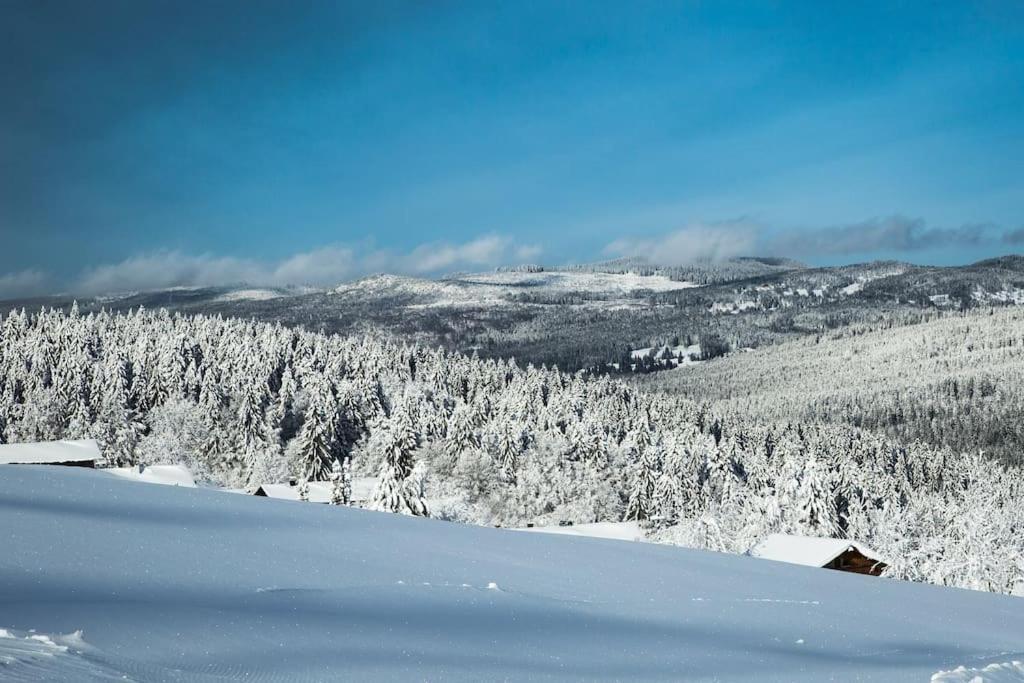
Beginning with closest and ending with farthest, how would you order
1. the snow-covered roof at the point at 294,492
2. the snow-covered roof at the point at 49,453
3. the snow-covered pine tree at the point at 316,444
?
the snow-covered roof at the point at 49,453 → the snow-covered roof at the point at 294,492 → the snow-covered pine tree at the point at 316,444

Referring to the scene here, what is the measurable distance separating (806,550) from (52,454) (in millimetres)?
50737

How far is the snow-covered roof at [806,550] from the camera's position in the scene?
179 ft

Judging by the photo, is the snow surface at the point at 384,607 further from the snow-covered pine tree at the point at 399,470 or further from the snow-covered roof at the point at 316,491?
the snow-covered roof at the point at 316,491

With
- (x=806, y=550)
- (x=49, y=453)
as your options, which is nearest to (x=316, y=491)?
(x=49, y=453)

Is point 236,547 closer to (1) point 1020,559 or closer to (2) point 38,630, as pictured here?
(2) point 38,630

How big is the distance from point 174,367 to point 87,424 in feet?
50.1

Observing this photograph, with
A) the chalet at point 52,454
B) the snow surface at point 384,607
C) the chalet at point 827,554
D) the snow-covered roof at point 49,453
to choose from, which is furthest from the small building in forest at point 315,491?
the snow surface at point 384,607

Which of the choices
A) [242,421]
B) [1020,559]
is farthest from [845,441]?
[242,421]

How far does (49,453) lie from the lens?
46.2m

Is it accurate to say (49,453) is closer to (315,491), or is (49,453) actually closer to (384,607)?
(315,491)

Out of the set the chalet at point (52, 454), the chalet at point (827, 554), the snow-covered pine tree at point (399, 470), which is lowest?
the chalet at point (827, 554)

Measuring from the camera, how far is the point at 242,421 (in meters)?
98.4

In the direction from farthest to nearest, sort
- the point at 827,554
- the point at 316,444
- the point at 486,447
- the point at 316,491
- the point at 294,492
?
1. the point at 486,447
2. the point at 316,444
3. the point at 316,491
4. the point at 294,492
5. the point at 827,554

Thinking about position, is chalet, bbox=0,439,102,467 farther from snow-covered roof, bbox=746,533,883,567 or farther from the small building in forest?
snow-covered roof, bbox=746,533,883,567
